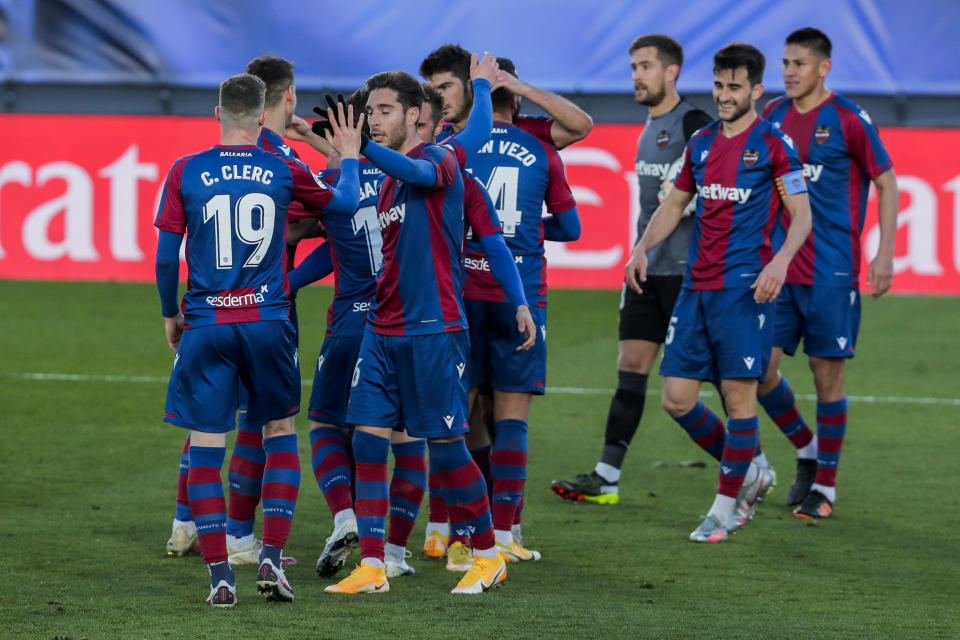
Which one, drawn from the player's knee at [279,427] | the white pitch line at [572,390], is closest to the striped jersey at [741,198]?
the player's knee at [279,427]

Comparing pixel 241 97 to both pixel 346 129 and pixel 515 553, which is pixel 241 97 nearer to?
pixel 346 129

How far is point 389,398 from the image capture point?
4.91 meters

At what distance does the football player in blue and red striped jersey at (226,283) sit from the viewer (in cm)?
467

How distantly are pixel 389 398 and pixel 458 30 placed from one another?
606 inches

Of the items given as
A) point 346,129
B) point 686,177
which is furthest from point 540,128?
point 346,129

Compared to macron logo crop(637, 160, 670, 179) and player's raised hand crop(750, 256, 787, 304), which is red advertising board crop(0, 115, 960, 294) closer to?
macron logo crop(637, 160, 670, 179)

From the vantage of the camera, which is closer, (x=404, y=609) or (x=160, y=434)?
(x=404, y=609)

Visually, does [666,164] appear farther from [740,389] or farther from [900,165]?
[900,165]

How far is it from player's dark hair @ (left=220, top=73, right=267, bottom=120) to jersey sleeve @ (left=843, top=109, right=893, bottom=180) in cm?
304

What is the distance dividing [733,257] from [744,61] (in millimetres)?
789

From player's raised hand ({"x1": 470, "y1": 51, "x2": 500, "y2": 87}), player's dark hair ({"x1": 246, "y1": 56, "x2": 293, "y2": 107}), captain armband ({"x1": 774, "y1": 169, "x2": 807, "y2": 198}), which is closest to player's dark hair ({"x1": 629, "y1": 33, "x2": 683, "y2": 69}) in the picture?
captain armband ({"x1": 774, "y1": 169, "x2": 807, "y2": 198})

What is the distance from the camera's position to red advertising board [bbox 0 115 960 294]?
1508 cm

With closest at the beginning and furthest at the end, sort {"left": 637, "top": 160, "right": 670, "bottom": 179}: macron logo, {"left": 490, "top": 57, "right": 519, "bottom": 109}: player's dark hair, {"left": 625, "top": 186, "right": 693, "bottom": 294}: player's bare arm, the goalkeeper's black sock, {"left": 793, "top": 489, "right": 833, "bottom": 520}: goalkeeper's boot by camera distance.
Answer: {"left": 490, "top": 57, "right": 519, "bottom": 109}: player's dark hair → {"left": 625, "top": 186, "right": 693, "bottom": 294}: player's bare arm → {"left": 793, "top": 489, "right": 833, "bottom": 520}: goalkeeper's boot → the goalkeeper's black sock → {"left": 637, "top": 160, "right": 670, "bottom": 179}: macron logo

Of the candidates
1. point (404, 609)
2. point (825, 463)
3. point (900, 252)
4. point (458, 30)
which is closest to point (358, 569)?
point (404, 609)
